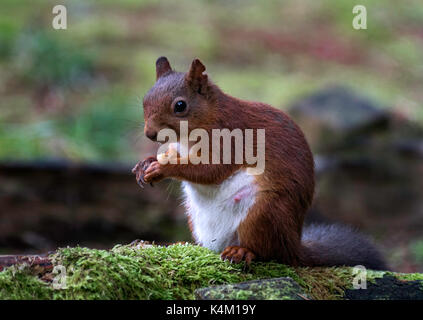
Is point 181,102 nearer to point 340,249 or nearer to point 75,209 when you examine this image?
point 340,249

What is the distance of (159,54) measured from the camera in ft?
39.9

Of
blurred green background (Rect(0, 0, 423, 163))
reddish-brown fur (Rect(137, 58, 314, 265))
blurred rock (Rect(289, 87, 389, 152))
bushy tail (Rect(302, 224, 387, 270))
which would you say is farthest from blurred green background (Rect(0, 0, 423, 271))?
reddish-brown fur (Rect(137, 58, 314, 265))

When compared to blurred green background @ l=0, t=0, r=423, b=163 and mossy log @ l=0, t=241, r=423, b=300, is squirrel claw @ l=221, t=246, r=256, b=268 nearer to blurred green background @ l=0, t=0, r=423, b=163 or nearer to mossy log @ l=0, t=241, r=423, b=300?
mossy log @ l=0, t=241, r=423, b=300

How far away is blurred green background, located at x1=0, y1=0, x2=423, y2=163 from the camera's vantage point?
9086 millimetres

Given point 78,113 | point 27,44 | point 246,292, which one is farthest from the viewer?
point 27,44

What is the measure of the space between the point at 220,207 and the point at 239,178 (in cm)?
24

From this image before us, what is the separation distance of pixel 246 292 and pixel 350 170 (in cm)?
506

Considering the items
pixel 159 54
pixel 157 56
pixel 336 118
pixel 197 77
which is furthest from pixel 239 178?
pixel 159 54

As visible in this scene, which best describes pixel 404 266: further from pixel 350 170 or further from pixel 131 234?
pixel 131 234

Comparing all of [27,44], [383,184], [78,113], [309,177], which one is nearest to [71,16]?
[27,44]

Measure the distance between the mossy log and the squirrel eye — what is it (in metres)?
0.83

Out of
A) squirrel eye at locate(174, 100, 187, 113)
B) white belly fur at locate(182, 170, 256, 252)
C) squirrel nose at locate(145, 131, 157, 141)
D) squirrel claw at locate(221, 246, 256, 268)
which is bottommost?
squirrel claw at locate(221, 246, 256, 268)

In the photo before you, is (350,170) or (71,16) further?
(71,16)

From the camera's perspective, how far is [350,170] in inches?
302
